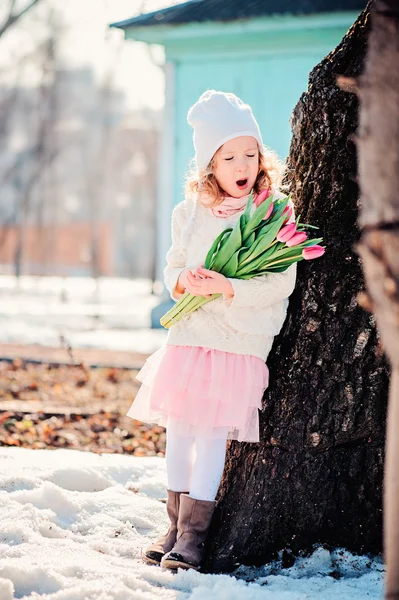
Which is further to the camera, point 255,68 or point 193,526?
point 255,68

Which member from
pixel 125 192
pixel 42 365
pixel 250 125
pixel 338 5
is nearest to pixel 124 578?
pixel 250 125

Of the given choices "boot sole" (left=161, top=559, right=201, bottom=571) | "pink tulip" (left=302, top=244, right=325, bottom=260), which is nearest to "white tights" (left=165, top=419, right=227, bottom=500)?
"boot sole" (left=161, top=559, right=201, bottom=571)

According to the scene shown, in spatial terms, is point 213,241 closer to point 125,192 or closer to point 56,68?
point 56,68

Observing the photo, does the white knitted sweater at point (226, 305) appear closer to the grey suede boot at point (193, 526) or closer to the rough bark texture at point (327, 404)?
the rough bark texture at point (327, 404)

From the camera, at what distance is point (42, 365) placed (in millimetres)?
8781

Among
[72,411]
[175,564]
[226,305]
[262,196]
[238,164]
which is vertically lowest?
[72,411]

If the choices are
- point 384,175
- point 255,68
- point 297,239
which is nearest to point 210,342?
point 297,239

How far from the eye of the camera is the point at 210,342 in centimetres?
312

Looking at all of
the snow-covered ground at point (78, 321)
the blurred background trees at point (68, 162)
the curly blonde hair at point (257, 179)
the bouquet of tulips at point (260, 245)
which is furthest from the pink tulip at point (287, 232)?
the blurred background trees at point (68, 162)

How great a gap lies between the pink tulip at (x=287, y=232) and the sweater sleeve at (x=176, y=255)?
45 cm

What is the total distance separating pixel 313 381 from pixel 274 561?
620 millimetres

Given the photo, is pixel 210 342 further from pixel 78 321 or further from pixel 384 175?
pixel 78 321

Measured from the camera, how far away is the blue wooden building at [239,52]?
36.9 ft

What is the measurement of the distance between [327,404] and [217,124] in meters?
1.05
